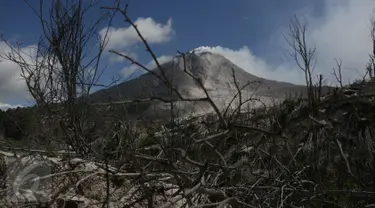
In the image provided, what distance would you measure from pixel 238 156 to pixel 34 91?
12.6 ft

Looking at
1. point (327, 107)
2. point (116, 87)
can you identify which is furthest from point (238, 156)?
point (116, 87)

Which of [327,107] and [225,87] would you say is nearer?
[327,107]

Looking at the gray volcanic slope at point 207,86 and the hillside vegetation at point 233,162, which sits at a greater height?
the gray volcanic slope at point 207,86

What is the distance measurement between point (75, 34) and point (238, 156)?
3.84 meters

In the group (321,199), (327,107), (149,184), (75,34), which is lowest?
(321,199)

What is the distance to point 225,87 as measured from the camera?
405 cm

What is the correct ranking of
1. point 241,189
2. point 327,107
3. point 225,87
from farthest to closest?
1. point 225,87
2. point 241,189
3. point 327,107

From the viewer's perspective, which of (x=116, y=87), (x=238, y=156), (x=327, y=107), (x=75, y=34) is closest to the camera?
(x=327, y=107)

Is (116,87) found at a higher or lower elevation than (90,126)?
higher

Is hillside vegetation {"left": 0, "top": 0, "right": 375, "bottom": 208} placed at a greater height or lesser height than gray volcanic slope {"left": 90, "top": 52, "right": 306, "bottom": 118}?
lesser

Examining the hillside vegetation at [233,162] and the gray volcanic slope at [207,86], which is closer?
the hillside vegetation at [233,162]

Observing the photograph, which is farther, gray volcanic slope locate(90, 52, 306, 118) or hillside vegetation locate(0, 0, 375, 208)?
gray volcanic slope locate(90, 52, 306, 118)

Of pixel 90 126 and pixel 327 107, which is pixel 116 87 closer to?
pixel 90 126

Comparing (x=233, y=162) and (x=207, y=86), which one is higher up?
(x=207, y=86)
